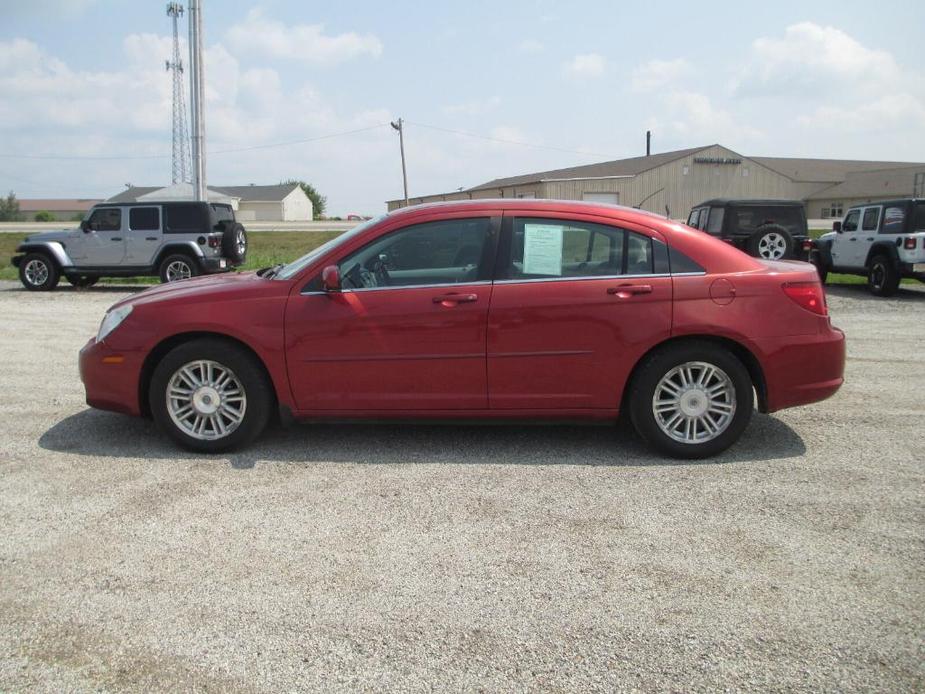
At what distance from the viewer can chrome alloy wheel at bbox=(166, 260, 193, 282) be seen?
1588 centimetres

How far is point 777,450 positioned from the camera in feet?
16.4

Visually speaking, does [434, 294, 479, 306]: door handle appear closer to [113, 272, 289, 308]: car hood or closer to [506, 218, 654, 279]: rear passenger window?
[506, 218, 654, 279]: rear passenger window

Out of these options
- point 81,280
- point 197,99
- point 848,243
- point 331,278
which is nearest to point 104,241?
point 81,280

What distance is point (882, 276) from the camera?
14180 mm

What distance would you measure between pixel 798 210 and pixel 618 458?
527 inches

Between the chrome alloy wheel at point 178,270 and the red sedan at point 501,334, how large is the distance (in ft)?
38.1

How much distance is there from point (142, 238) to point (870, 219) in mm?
14231

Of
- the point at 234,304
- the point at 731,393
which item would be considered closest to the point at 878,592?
the point at 731,393

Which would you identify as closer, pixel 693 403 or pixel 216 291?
pixel 693 403

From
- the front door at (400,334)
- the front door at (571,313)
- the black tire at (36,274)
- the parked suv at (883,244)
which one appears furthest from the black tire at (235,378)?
the black tire at (36,274)

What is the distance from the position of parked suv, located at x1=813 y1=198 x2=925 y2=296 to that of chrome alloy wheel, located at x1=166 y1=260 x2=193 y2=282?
515 inches

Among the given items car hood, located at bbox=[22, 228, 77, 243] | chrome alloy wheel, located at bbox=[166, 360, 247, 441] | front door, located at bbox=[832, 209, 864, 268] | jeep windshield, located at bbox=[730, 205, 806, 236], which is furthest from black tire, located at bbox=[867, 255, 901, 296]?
car hood, located at bbox=[22, 228, 77, 243]

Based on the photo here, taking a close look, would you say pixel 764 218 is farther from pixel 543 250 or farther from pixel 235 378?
pixel 235 378

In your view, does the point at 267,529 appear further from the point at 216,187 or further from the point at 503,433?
the point at 216,187
